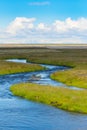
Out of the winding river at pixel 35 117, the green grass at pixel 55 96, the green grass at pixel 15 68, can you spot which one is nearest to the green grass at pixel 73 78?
the green grass at pixel 55 96

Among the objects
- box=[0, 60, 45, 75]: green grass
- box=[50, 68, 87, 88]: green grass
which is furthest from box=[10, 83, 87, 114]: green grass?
box=[0, 60, 45, 75]: green grass

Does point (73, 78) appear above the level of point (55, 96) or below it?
below

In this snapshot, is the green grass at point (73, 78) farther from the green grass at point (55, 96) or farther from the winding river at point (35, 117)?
the winding river at point (35, 117)

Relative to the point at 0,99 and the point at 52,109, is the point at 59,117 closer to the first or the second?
the point at 52,109

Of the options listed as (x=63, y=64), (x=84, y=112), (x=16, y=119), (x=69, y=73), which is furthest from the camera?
(x=63, y=64)

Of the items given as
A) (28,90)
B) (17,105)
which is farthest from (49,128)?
(28,90)

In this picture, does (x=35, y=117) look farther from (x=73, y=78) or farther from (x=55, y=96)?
(x=73, y=78)

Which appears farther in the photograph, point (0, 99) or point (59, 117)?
point (0, 99)

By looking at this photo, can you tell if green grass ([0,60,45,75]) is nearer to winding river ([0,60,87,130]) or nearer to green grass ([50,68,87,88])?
green grass ([50,68,87,88])

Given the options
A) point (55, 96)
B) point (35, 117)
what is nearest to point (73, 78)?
point (55, 96)
